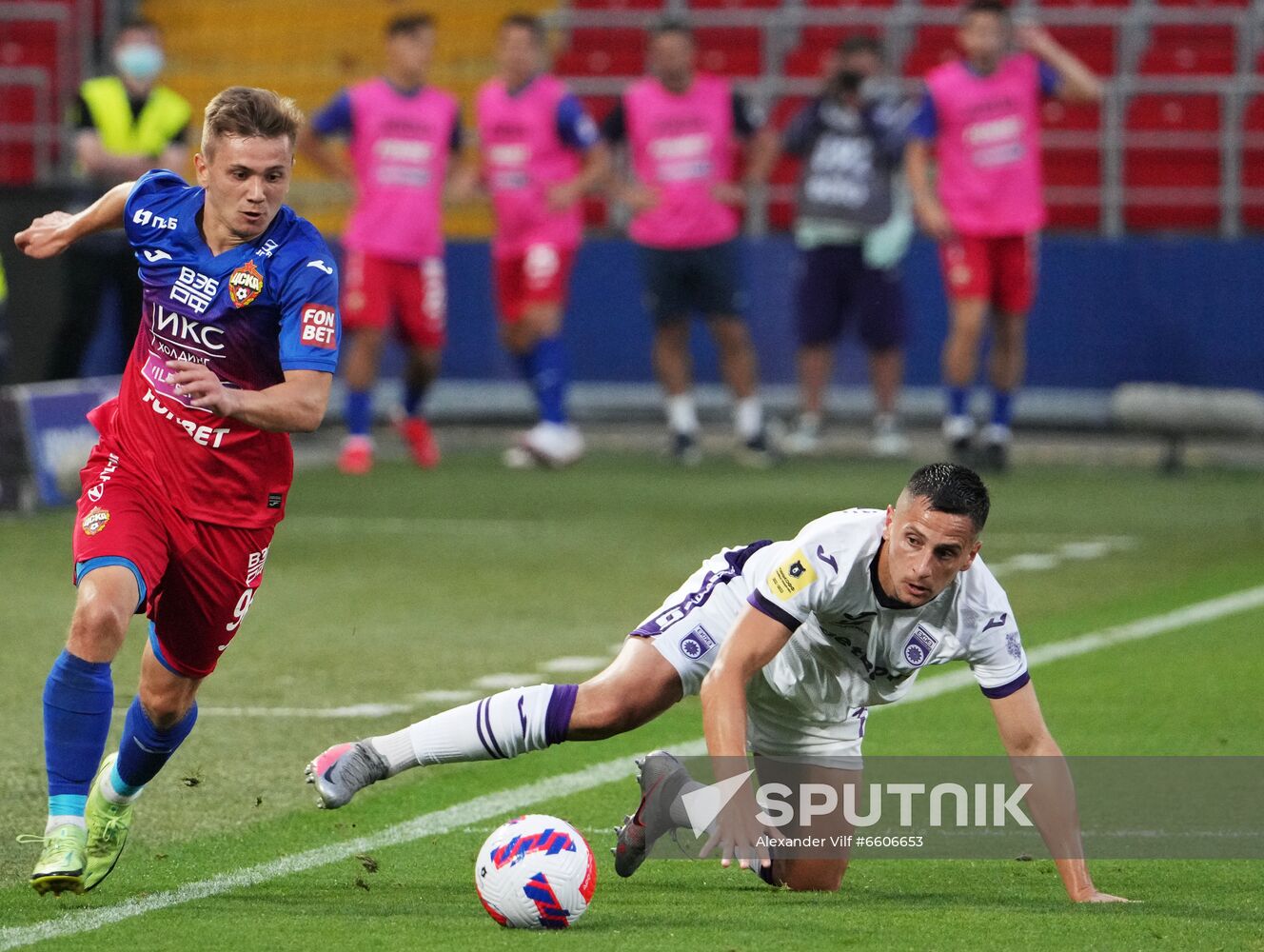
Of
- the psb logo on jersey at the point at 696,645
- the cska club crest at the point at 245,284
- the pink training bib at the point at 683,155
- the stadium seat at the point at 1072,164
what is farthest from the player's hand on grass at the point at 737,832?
the stadium seat at the point at 1072,164

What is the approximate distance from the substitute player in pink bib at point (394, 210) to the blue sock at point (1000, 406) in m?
3.52

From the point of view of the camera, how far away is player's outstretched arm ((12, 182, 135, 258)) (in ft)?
18.9

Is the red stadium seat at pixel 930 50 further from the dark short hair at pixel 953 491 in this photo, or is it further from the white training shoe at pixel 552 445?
the dark short hair at pixel 953 491

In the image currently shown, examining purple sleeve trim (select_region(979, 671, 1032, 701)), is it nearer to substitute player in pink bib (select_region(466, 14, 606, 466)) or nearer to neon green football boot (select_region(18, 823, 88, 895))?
neon green football boot (select_region(18, 823, 88, 895))

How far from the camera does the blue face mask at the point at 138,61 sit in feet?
47.8

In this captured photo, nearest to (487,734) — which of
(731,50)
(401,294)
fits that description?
(401,294)

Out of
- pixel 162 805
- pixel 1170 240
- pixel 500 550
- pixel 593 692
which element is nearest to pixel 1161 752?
pixel 593 692

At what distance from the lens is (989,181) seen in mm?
14414

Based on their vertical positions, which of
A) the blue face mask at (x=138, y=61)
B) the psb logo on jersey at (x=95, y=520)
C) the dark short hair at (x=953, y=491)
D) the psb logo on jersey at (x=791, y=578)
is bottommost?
the psb logo on jersey at (x=791, y=578)

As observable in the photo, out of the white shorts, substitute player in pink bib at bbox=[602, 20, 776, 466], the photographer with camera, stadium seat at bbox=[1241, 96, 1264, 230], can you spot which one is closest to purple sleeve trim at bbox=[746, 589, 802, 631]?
the white shorts

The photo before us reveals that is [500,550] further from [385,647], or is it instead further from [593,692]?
[593,692]

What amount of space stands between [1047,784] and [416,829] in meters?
1.70

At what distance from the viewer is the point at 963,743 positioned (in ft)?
23.5

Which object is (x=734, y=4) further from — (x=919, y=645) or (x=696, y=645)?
(x=919, y=645)
